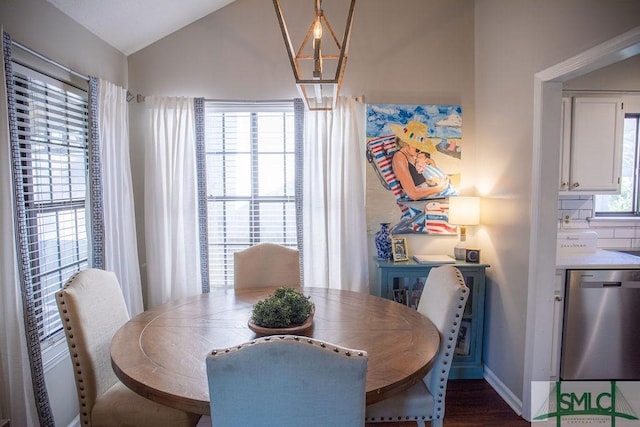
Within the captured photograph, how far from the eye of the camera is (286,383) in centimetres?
102

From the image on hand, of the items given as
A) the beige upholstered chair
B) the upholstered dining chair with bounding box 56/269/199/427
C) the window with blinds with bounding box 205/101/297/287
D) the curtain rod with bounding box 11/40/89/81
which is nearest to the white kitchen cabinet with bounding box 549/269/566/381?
the beige upholstered chair

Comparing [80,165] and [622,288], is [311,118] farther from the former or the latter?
[622,288]

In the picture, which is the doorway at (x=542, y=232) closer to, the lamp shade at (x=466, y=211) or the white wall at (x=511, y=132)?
the white wall at (x=511, y=132)

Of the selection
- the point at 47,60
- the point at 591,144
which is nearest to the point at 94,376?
the point at 47,60

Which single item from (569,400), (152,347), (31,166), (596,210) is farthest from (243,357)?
(596,210)

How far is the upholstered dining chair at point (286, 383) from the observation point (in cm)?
100

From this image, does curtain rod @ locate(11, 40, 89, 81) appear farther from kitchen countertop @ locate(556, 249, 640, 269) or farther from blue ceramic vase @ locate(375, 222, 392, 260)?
kitchen countertop @ locate(556, 249, 640, 269)

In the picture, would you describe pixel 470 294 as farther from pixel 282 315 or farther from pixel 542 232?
pixel 282 315

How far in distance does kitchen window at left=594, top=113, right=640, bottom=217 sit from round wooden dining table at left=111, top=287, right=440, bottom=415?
2.38 meters

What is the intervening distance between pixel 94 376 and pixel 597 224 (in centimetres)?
367

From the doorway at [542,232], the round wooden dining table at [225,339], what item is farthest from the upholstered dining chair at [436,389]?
the doorway at [542,232]

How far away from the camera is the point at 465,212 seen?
2.80m

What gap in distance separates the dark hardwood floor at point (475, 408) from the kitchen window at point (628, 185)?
5.93 feet

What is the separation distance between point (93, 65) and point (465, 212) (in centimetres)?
283
